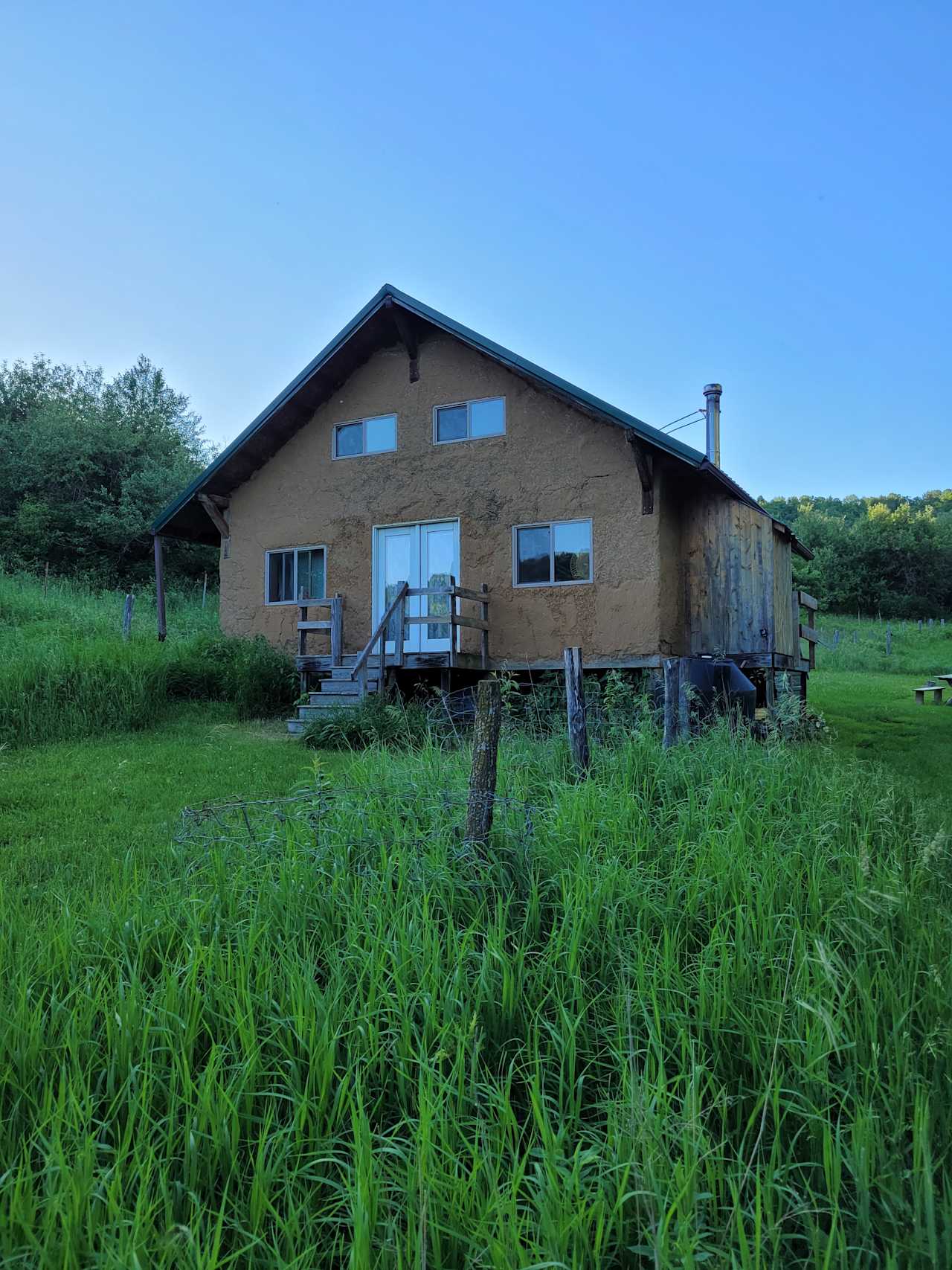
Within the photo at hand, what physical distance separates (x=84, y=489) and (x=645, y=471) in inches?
938

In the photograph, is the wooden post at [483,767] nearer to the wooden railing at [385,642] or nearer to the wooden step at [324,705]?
the wooden step at [324,705]

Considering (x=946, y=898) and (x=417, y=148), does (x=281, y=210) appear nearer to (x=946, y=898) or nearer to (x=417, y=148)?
(x=417, y=148)

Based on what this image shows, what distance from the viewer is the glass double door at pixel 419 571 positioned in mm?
13352

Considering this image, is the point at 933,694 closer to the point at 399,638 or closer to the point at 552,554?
the point at 552,554

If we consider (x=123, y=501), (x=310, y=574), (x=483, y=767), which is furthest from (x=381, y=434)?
(x=123, y=501)

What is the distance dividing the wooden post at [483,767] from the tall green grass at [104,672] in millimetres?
7975

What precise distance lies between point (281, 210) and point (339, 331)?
329 cm

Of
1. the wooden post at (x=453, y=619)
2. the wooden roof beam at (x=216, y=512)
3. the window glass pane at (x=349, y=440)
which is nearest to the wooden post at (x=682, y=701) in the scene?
the wooden post at (x=453, y=619)

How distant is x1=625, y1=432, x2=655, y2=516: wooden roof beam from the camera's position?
11523 millimetres

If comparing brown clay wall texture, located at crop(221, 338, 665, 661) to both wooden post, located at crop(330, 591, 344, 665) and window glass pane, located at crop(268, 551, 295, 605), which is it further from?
wooden post, located at crop(330, 591, 344, 665)

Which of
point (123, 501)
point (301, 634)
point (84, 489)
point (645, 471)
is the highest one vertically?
point (84, 489)

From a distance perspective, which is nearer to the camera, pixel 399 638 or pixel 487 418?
pixel 399 638

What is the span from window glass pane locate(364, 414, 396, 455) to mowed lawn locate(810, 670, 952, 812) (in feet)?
28.4

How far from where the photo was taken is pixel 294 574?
Answer: 583 inches
